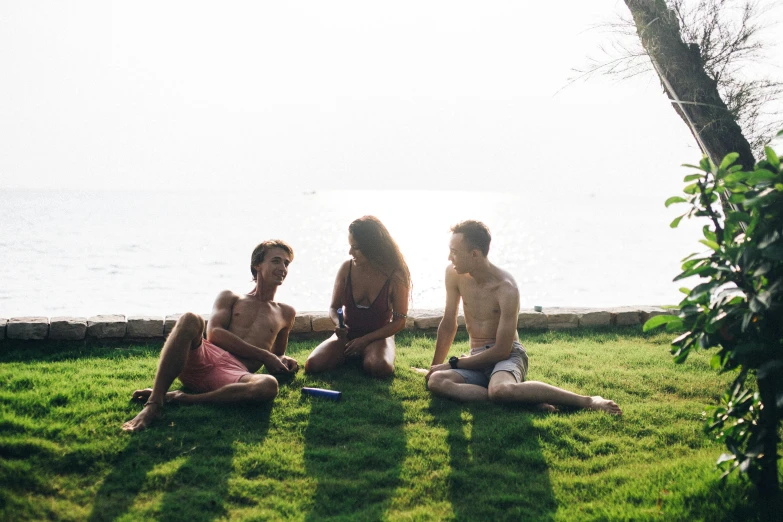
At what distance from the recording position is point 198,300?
18141 millimetres

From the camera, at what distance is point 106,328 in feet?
21.6

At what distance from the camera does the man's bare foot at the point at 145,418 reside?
4.15 meters

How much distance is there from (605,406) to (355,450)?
2049 mm

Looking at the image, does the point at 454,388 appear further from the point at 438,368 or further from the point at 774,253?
the point at 774,253

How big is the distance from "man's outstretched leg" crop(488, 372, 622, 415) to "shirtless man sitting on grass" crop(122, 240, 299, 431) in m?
1.76

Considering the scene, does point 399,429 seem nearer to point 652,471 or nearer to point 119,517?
point 652,471

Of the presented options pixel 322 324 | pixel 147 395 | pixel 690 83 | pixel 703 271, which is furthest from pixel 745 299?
pixel 322 324

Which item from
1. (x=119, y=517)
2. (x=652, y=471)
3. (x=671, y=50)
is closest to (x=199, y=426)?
(x=119, y=517)

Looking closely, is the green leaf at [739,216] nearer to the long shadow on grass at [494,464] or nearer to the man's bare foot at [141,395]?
the long shadow on grass at [494,464]

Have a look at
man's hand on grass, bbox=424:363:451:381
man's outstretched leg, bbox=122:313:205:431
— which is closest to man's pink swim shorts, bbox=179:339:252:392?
man's outstretched leg, bbox=122:313:205:431

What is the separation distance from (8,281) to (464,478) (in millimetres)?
19358

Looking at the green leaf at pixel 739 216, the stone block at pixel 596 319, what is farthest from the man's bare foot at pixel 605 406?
the stone block at pixel 596 319

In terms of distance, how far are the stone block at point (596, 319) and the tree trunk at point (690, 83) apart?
10.4 feet

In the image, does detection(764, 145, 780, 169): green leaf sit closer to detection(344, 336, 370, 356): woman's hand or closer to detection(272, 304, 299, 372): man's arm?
detection(344, 336, 370, 356): woman's hand
